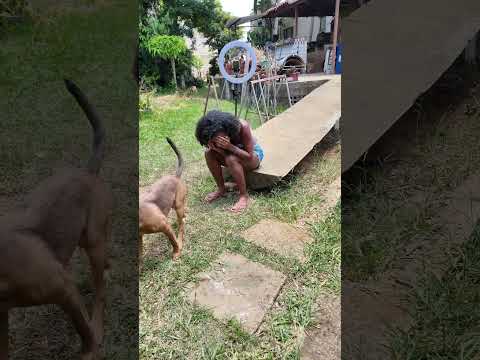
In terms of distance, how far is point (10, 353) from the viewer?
69.7 inches

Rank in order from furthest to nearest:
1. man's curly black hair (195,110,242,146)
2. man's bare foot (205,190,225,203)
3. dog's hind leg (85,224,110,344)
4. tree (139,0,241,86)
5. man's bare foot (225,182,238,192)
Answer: tree (139,0,241,86) → man's bare foot (225,182,238,192) → man's bare foot (205,190,225,203) → man's curly black hair (195,110,242,146) → dog's hind leg (85,224,110,344)

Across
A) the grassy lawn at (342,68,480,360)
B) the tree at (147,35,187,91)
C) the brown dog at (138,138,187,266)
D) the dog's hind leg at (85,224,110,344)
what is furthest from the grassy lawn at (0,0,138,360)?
the tree at (147,35,187,91)

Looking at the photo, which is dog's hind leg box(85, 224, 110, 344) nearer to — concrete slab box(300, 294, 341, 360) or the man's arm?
concrete slab box(300, 294, 341, 360)

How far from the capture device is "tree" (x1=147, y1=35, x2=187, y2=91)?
32.8 ft

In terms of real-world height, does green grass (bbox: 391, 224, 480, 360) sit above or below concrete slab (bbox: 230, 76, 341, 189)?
below

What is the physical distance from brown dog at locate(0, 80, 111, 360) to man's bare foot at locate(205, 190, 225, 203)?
74.5 inches

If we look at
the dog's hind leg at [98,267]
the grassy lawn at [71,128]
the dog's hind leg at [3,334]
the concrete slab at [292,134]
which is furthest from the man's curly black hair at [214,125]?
the dog's hind leg at [3,334]

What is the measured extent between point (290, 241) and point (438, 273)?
106cm

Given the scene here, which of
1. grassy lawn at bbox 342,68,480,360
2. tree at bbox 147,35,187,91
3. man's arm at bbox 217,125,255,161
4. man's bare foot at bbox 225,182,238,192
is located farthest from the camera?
tree at bbox 147,35,187,91

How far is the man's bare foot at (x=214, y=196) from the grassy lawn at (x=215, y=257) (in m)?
0.09

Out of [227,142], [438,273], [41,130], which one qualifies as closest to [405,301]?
[438,273]

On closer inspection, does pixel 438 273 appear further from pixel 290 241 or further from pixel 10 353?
pixel 10 353

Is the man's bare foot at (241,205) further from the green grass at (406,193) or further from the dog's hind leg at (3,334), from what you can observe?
the dog's hind leg at (3,334)

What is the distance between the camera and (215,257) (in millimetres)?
2598
